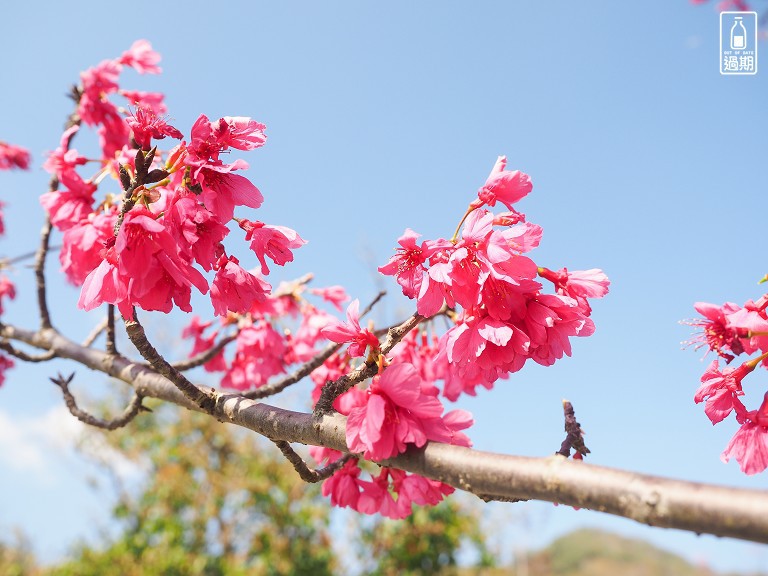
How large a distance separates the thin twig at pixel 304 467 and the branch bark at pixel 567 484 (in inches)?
3.8

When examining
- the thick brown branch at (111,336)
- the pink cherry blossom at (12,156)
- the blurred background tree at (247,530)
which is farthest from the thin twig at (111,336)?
the blurred background tree at (247,530)

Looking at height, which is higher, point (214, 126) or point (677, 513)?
point (214, 126)

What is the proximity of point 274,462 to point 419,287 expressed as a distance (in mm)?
8452

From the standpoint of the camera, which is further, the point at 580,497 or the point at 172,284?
the point at 172,284

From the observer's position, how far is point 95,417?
193cm

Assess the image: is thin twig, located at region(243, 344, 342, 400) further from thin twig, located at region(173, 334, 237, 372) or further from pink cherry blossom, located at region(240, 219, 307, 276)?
thin twig, located at region(173, 334, 237, 372)

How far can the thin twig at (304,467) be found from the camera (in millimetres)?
1327

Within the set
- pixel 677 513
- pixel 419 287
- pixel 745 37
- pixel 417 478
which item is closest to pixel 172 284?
pixel 419 287

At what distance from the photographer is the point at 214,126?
1.25 metres

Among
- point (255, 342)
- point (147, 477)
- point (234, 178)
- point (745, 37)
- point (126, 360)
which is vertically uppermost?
point (745, 37)

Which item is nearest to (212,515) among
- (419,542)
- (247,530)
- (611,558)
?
(247,530)

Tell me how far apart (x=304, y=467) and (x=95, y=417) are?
0.94m

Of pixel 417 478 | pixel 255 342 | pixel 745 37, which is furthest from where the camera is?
pixel 745 37

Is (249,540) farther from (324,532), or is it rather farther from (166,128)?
(166,128)
